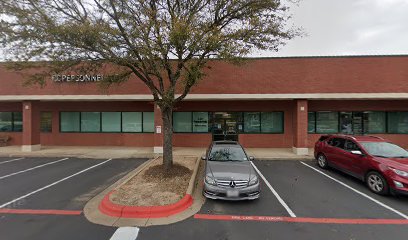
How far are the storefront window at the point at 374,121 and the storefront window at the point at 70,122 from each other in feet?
65.1

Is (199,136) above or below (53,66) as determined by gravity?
below

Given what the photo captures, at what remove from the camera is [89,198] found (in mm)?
6652

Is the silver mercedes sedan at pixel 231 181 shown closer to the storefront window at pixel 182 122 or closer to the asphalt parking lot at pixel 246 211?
the asphalt parking lot at pixel 246 211

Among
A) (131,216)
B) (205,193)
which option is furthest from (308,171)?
(131,216)

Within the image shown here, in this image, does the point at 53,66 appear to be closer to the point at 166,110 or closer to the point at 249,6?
the point at 166,110

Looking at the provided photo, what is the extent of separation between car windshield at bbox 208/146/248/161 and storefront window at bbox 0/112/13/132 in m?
16.9

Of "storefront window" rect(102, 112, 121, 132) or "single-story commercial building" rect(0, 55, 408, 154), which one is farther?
"storefront window" rect(102, 112, 121, 132)

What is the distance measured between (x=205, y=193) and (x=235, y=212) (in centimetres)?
97

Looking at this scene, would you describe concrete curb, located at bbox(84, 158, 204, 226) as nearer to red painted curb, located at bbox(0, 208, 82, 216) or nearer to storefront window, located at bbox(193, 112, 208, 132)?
red painted curb, located at bbox(0, 208, 82, 216)

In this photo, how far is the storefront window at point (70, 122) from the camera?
16344 mm

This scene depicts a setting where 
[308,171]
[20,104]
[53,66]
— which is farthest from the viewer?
[20,104]

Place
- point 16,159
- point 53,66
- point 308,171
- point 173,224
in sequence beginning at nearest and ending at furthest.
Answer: point 173,224 < point 53,66 < point 308,171 < point 16,159

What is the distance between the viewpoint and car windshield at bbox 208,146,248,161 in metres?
7.50

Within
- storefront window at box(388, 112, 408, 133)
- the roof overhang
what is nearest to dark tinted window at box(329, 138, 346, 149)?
the roof overhang
